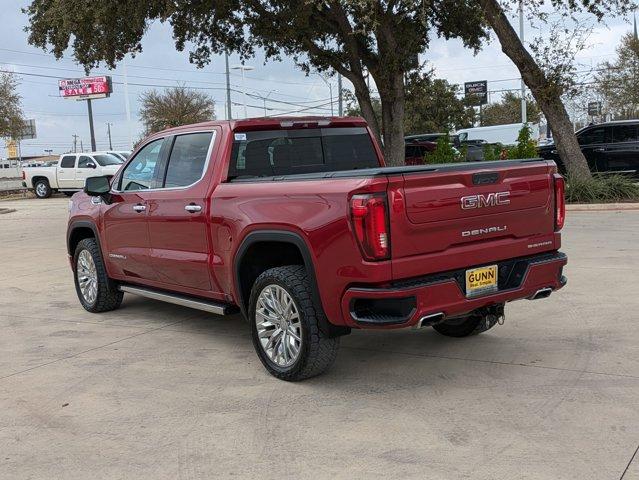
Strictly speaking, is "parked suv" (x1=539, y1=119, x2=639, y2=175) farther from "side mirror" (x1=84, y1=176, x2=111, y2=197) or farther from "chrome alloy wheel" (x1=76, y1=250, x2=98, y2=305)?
"side mirror" (x1=84, y1=176, x2=111, y2=197)

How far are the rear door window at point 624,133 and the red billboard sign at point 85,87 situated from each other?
50.3 meters

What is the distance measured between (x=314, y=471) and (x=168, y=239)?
2912 millimetres

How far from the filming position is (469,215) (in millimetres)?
4371

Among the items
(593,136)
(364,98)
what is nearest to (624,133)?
(593,136)

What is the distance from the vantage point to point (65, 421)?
427 cm

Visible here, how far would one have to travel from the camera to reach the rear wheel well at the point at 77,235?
24.3ft

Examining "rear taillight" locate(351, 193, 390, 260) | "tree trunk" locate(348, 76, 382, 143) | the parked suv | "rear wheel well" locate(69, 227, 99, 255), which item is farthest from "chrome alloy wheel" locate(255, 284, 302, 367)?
the parked suv

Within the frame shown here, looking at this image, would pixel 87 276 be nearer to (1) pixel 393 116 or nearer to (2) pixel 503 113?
(1) pixel 393 116

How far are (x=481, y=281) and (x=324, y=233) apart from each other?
1.10 metres

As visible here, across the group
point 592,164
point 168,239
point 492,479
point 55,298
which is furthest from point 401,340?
point 592,164

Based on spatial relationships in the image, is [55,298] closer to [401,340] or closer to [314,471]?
[401,340]

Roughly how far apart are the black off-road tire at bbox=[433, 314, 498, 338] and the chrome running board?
1.78 m

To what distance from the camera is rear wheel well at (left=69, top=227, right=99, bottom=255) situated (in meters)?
7.41

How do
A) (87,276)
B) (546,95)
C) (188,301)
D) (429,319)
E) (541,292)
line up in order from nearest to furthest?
(429,319), (541,292), (188,301), (87,276), (546,95)
